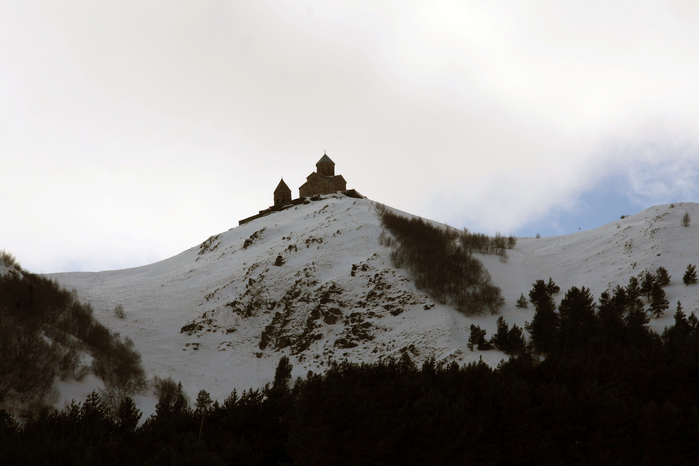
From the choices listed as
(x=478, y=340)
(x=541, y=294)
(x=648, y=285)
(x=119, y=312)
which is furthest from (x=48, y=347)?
(x=648, y=285)

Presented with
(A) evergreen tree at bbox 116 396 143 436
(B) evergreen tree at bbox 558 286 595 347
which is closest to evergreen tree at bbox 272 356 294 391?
(A) evergreen tree at bbox 116 396 143 436

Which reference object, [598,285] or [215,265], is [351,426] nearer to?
A: [598,285]

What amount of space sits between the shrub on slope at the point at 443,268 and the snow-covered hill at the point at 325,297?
1.39 m

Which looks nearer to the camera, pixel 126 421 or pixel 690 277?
pixel 126 421

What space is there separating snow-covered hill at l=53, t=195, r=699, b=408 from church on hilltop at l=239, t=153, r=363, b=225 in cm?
1647

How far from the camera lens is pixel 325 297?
48594 mm

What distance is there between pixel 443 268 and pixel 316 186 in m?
38.1

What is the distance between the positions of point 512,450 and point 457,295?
2581cm

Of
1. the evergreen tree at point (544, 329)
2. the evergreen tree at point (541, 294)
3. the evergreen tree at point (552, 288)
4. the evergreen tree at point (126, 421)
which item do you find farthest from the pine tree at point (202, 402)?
the evergreen tree at point (552, 288)

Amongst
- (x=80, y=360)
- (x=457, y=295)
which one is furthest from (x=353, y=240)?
(x=80, y=360)

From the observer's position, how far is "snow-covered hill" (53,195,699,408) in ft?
141

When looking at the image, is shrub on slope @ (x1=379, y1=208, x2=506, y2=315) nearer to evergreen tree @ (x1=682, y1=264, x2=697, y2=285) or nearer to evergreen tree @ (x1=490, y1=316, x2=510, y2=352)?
evergreen tree @ (x1=490, y1=316, x2=510, y2=352)

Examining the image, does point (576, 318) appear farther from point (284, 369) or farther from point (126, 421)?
point (126, 421)

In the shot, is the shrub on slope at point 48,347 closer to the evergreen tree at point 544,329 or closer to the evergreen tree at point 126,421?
the evergreen tree at point 126,421
